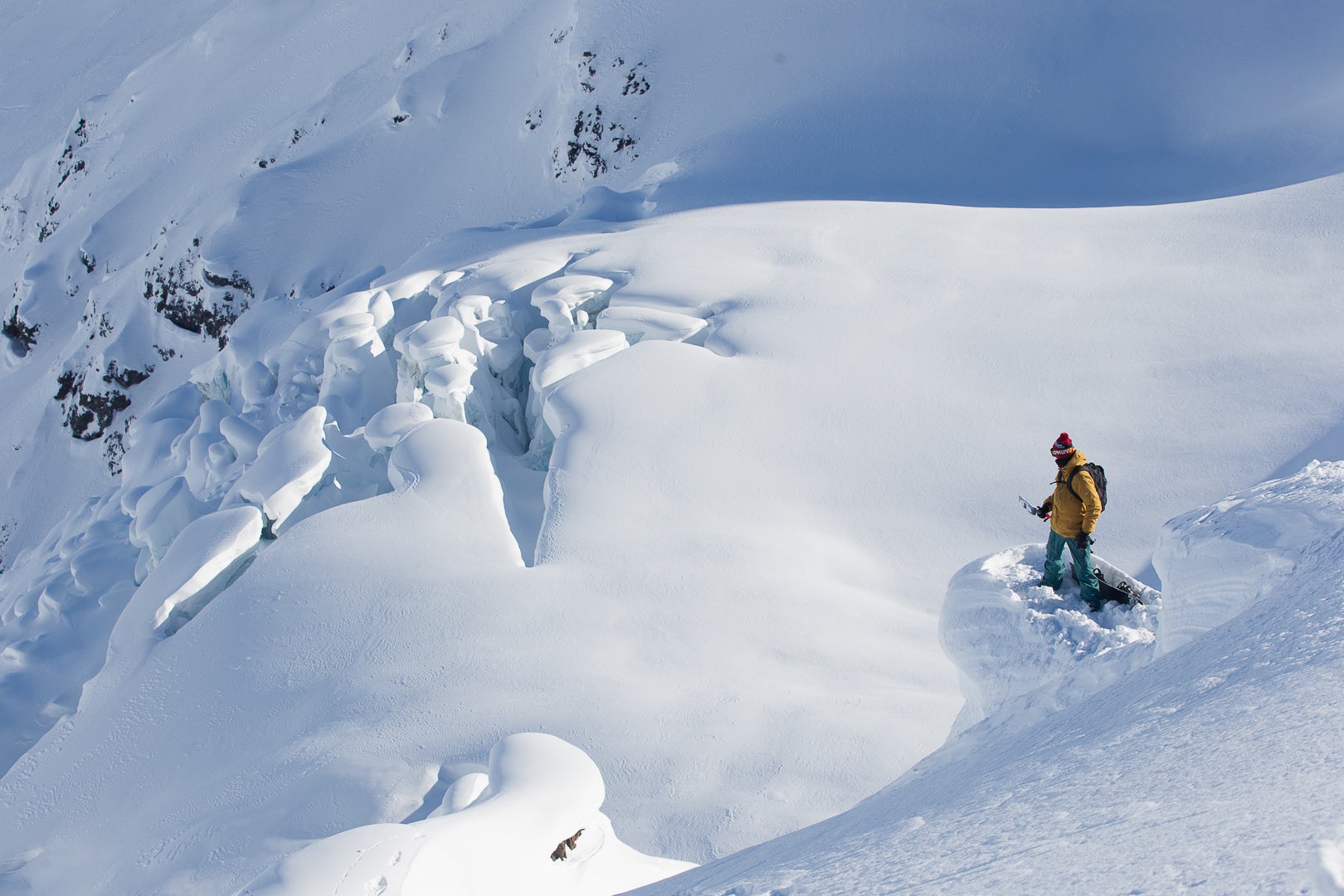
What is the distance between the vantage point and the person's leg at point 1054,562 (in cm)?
440

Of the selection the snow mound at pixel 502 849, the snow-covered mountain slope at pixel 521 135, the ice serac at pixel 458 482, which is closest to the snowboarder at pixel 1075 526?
the snow mound at pixel 502 849

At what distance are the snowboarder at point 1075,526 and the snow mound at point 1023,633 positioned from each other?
0.07m

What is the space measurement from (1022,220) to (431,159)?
14.6m

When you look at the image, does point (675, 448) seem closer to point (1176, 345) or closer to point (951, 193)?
point (1176, 345)

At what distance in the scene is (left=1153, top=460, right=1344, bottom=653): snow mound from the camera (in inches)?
121

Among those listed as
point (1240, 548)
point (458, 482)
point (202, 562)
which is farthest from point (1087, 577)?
point (202, 562)

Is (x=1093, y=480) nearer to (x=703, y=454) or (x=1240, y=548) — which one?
(x=1240, y=548)

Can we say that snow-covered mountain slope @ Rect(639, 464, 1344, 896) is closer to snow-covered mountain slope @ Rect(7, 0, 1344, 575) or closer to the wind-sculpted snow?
the wind-sculpted snow

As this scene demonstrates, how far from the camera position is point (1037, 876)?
→ 168cm

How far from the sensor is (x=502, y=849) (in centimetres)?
338

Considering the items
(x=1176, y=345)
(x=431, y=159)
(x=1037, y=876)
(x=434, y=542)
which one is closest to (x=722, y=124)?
(x=431, y=159)

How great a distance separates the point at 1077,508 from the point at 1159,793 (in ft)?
8.60

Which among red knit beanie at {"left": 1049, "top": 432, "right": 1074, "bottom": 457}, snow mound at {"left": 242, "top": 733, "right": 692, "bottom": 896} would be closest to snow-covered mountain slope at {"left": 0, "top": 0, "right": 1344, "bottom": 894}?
snow mound at {"left": 242, "top": 733, "right": 692, "bottom": 896}

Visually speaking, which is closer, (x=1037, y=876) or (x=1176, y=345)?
(x=1037, y=876)
